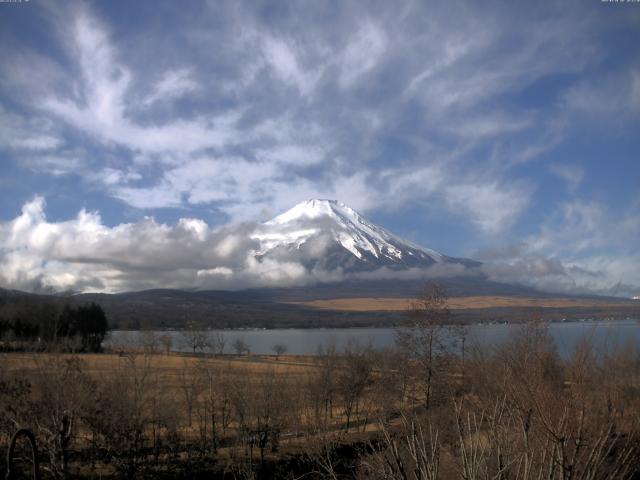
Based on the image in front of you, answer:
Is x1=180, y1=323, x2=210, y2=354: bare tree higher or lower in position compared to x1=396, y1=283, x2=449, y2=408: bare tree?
lower

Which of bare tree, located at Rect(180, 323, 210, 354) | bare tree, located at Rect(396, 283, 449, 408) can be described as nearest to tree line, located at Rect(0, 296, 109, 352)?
bare tree, located at Rect(180, 323, 210, 354)

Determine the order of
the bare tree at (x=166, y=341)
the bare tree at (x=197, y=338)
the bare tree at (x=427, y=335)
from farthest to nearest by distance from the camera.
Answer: the bare tree at (x=197, y=338), the bare tree at (x=166, y=341), the bare tree at (x=427, y=335)

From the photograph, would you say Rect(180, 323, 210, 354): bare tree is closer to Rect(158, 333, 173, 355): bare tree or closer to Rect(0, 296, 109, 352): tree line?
Rect(158, 333, 173, 355): bare tree

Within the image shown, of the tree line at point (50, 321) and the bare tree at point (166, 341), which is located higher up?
the tree line at point (50, 321)

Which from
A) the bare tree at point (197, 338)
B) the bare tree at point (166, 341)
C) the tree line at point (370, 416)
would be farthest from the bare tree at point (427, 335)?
the bare tree at point (197, 338)

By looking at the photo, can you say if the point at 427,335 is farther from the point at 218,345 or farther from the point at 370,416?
the point at 218,345

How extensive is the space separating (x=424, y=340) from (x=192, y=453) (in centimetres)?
1191

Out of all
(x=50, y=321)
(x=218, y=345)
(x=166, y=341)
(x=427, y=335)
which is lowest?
(x=218, y=345)

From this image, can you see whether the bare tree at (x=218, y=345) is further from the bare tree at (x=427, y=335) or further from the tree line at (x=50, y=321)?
the bare tree at (x=427, y=335)

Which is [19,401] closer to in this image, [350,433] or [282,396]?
[282,396]

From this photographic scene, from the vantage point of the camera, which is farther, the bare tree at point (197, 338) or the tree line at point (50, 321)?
the bare tree at point (197, 338)

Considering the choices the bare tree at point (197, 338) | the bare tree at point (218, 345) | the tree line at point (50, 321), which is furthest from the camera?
the bare tree at point (197, 338)

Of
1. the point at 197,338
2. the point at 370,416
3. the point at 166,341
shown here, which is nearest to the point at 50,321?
the point at 166,341

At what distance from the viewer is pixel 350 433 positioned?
88.6 ft
